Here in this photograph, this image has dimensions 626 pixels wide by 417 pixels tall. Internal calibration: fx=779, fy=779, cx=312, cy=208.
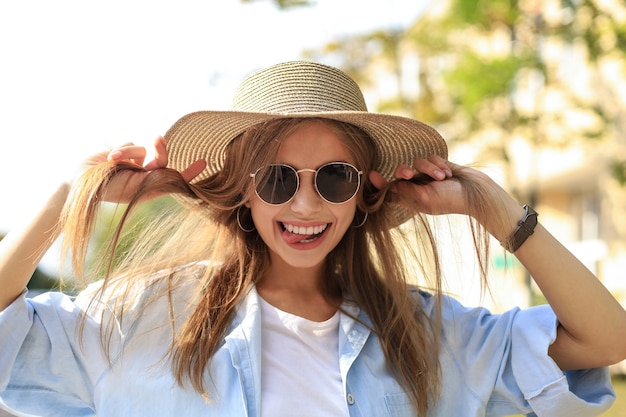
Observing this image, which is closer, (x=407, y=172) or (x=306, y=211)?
(x=306, y=211)

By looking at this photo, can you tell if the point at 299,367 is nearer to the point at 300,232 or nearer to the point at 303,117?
the point at 300,232

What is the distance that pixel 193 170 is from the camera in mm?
2674

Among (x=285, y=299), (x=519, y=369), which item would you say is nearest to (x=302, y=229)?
(x=285, y=299)

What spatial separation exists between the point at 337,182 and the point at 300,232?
0.66 feet

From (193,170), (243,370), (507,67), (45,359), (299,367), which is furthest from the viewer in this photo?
(507,67)

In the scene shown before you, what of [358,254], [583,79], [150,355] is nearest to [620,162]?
[583,79]

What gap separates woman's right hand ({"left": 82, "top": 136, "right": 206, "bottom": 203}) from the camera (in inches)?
95.4

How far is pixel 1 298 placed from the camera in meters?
2.20

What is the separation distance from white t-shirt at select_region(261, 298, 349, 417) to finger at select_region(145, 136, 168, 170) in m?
0.58

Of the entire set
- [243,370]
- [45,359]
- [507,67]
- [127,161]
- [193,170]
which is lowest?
[507,67]

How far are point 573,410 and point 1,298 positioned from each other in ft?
5.86

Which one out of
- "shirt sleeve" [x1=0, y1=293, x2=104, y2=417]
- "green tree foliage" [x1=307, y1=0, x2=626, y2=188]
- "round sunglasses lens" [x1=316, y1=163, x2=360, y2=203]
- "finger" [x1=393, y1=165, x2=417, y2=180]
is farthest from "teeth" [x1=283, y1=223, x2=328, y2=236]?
"green tree foliage" [x1=307, y1=0, x2=626, y2=188]

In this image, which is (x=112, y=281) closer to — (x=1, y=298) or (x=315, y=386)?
(x=1, y=298)

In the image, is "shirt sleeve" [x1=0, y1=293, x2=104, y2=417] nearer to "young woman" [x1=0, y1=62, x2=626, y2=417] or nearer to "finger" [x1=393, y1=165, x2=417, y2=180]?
"young woman" [x1=0, y1=62, x2=626, y2=417]
